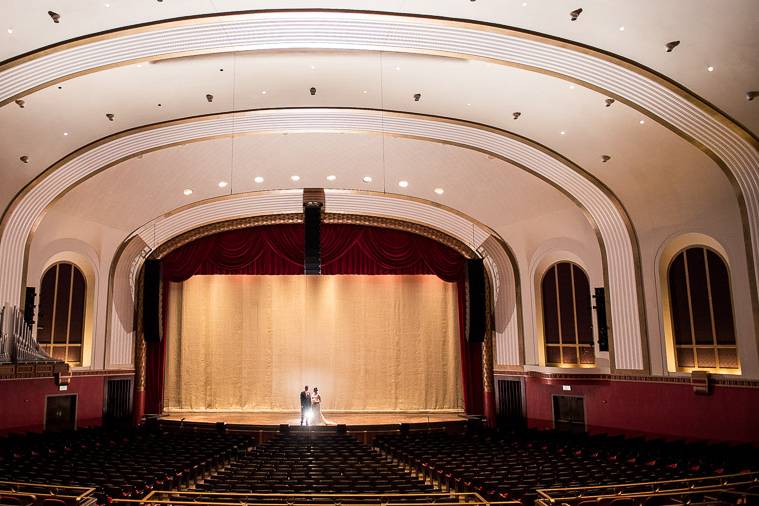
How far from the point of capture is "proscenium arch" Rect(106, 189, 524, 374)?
61.3ft

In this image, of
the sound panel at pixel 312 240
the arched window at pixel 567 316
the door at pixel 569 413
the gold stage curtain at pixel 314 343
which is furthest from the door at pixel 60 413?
the arched window at pixel 567 316

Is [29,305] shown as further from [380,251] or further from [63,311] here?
[380,251]

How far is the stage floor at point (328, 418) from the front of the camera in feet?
63.1

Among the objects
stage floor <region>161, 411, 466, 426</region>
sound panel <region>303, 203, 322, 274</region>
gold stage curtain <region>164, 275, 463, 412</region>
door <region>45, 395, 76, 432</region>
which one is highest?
sound panel <region>303, 203, 322, 274</region>

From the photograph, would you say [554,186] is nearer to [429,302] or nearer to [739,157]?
[739,157]

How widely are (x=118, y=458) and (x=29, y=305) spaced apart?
21.3 feet

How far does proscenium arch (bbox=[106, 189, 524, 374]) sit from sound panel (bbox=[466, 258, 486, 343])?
96cm

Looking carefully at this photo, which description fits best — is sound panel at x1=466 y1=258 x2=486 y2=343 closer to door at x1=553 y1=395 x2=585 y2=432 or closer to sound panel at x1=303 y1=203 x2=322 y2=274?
door at x1=553 y1=395 x2=585 y2=432

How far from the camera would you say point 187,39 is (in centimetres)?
976

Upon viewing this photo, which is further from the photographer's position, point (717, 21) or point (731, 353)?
point (731, 353)

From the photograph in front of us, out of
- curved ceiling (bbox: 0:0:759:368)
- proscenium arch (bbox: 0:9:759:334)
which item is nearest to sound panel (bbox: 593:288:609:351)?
curved ceiling (bbox: 0:0:759:368)

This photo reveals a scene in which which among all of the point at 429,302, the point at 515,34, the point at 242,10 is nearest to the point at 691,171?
the point at 515,34

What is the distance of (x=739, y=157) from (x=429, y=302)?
1262 centimetres

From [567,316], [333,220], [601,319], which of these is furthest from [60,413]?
[601,319]
